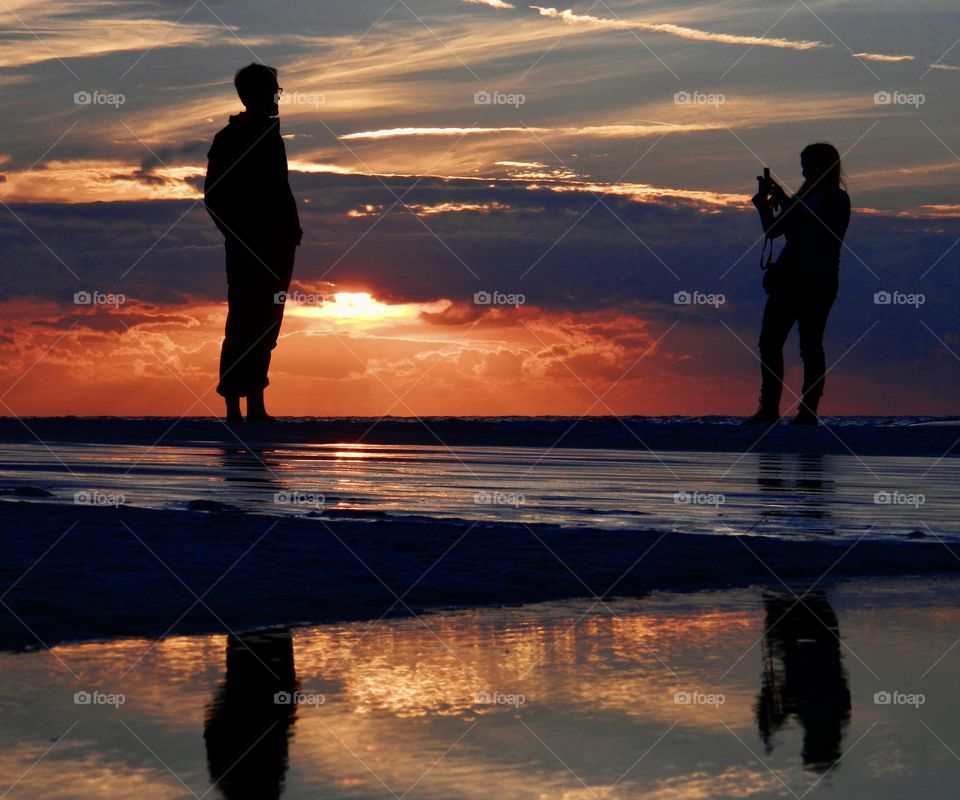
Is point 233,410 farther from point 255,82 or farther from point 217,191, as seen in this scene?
point 255,82

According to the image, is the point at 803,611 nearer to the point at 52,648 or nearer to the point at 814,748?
the point at 814,748

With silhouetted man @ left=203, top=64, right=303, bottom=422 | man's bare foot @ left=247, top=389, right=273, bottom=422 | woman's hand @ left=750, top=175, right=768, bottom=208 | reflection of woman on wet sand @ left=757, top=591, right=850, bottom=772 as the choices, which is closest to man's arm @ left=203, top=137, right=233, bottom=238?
silhouetted man @ left=203, top=64, right=303, bottom=422

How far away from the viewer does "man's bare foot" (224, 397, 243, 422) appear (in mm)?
23297

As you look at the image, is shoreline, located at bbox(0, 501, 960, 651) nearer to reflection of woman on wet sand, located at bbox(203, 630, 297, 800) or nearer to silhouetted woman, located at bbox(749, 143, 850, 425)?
reflection of woman on wet sand, located at bbox(203, 630, 297, 800)

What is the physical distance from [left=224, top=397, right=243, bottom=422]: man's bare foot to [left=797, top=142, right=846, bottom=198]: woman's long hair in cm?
1007

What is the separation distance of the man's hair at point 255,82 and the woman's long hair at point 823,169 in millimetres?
8788

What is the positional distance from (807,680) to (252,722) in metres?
2.23

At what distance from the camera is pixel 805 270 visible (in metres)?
24.8

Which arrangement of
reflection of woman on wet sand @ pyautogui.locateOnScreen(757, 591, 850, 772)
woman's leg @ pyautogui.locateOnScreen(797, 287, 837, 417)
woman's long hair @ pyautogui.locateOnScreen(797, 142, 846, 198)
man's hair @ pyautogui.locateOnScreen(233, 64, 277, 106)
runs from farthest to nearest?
woman's leg @ pyautogui.locateOnScreen(797, 287, 837, 417) → woman's long hair @ pyautogui.locateOnScreen(797, 142, 846, 198) → man's hair @ pyautogui.locateOnScreen(233, 64, 277, 106) → reflection of woman on wet sand @ pyautogui.locateOnScreen(757, 591, 850, 772)

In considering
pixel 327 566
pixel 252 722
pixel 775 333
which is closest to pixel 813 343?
pixel 775 333

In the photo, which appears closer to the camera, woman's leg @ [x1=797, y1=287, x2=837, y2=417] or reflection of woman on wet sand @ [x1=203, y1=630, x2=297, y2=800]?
reflection of woman on wet sand @ [x1=203, y1=630, x2=297, y2=800]

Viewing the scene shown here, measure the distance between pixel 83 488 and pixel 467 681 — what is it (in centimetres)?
934

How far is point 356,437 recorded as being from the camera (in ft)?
99.0

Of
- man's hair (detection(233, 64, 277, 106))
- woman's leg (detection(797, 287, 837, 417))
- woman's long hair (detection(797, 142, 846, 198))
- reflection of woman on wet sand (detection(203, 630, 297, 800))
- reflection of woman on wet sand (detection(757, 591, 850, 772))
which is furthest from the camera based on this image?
woman's leg (detection(797, 287, 837, 417))
